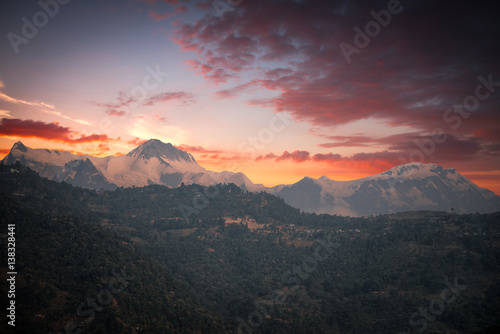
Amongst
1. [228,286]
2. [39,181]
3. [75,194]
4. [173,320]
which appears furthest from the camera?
[75,194]

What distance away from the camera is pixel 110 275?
290 feet

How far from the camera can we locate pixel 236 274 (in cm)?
14862

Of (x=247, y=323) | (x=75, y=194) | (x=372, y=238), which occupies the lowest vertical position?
(x=247, y=323)

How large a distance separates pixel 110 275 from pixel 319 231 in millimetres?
133746

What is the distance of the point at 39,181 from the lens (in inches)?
6280

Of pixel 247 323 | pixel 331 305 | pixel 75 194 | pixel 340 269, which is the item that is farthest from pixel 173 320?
pixel 75 194

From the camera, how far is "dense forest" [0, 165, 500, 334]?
77312 millimetres

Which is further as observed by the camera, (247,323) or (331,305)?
(331,305)

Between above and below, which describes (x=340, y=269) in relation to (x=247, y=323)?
above

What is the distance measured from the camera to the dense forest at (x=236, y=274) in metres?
77.3

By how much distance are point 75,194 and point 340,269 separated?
158701mm

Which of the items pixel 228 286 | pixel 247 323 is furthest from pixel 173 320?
pixel 228 286

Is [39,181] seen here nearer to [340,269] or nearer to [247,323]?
[247,323]

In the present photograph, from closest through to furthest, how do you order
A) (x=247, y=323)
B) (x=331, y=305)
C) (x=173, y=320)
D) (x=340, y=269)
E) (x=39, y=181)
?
(x=173, y=320) < (x=247, y=323) < (x=331, y=305) < (x=340, y=269) < (x=39, y=181)
